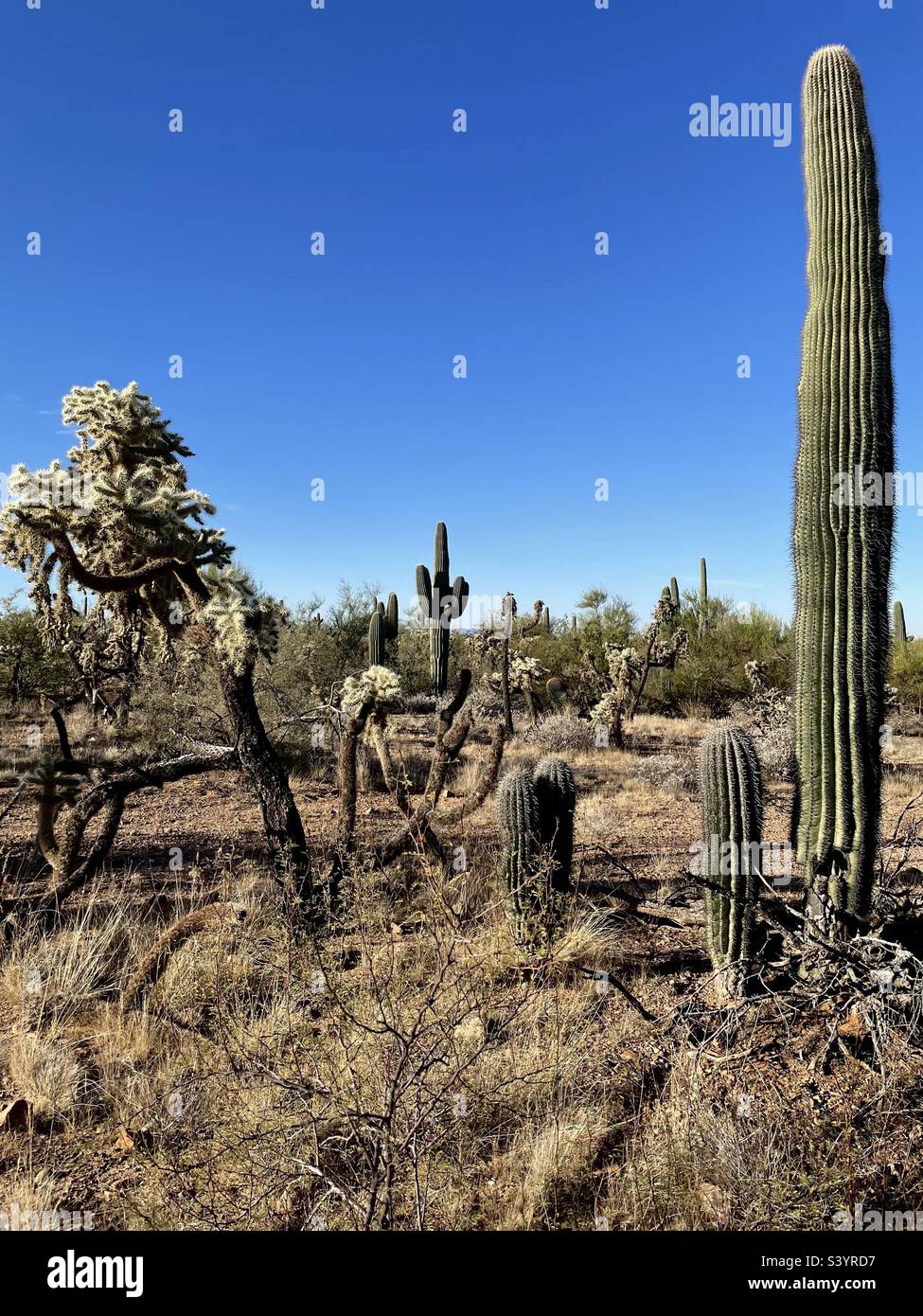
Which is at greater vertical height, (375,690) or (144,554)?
(144,554)

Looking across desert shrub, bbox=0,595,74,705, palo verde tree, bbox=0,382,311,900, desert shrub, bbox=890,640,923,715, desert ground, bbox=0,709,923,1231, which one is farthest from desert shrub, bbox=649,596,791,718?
palo verde tree, bbox=0,382,311,900

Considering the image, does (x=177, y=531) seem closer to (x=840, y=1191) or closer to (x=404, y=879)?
(x=404, y=879)

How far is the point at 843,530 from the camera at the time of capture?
404cm

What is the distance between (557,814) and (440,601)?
511 inches

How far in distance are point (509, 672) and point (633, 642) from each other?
6.96m

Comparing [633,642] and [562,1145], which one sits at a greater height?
[633,642]

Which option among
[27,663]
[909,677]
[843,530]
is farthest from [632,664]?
[843,530]

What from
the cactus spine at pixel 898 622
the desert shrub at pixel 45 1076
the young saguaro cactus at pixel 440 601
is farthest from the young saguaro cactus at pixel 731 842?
the cactus spine at pixel 898 622

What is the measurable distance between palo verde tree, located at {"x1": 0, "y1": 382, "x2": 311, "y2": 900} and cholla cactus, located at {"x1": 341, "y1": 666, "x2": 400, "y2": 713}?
1.95 feet

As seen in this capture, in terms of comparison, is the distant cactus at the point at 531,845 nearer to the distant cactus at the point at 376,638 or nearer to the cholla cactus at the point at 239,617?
the cholla cactus at the point at 239,617

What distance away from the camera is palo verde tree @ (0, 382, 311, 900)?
4.08 metres

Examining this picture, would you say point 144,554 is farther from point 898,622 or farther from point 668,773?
point 898,622
